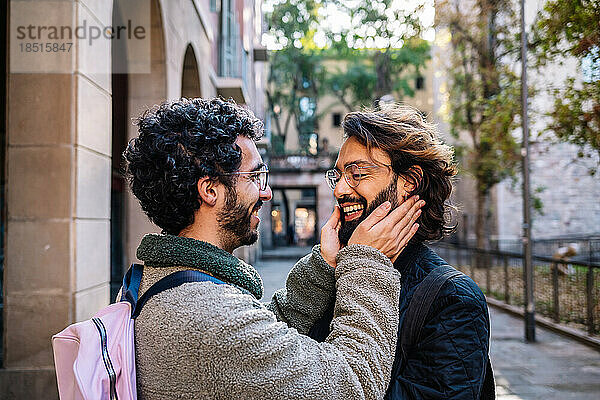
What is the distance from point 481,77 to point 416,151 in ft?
68.5

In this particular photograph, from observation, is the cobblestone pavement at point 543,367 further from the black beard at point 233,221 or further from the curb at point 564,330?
the black beard at point 233,221

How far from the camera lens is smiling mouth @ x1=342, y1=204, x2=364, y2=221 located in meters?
2.16

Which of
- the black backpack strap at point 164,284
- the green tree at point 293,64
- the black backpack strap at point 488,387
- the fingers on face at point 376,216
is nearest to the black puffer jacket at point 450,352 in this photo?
the black backpack strap at point 488,387

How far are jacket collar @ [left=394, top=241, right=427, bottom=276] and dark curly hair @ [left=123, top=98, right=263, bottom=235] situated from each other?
2.26 feet

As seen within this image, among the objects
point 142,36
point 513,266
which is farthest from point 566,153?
point 142,36

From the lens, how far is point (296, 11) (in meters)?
33.6

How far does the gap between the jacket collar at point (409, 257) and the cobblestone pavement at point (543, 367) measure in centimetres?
503

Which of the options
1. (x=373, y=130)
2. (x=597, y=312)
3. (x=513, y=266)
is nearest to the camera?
(x=373, y=130)

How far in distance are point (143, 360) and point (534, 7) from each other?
16124mm

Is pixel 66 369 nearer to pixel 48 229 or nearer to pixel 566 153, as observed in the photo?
pixel 48 229

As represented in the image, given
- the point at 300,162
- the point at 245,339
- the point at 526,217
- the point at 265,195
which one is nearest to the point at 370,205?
the point at 265,195

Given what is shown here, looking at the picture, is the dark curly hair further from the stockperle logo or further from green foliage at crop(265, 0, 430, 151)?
green foliage at crop(265, 0, 430, 151)

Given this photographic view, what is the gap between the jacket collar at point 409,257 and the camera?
2078 millimetres

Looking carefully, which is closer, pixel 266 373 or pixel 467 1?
pixel 266 373
